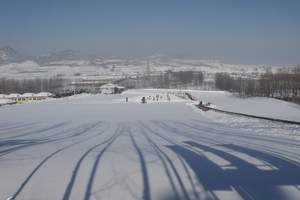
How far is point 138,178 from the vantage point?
299 inches

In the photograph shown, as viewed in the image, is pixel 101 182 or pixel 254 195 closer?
pixel 254 195

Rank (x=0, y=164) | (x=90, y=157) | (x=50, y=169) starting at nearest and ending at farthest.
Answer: (x=50, y=169) → (x=0, y=164) → (x=90, y=157)

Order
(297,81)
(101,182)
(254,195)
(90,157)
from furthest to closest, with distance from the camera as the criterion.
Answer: (297,81), (90,157), (101,182), (254,195)

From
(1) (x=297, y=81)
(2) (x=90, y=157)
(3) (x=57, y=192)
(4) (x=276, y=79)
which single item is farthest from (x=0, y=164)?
(4) (x=276, y=79)

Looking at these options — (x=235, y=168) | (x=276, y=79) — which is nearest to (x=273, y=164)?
(x=235, y=168)

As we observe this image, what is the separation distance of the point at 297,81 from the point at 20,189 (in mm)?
102988

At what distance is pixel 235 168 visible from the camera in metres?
8.57

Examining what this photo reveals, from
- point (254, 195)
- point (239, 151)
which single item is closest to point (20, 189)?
point (254, 195)

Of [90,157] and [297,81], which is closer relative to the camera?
[90,157]

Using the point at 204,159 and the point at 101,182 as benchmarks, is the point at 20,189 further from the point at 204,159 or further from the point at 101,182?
the point at 204,159

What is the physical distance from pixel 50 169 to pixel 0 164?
147 centimetres

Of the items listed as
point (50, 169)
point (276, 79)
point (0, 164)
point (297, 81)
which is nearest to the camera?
point (50, 169)

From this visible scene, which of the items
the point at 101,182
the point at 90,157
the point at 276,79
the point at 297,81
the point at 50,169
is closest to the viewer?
the point at 101,182

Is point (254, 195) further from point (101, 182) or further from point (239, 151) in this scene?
point (239, 151)
